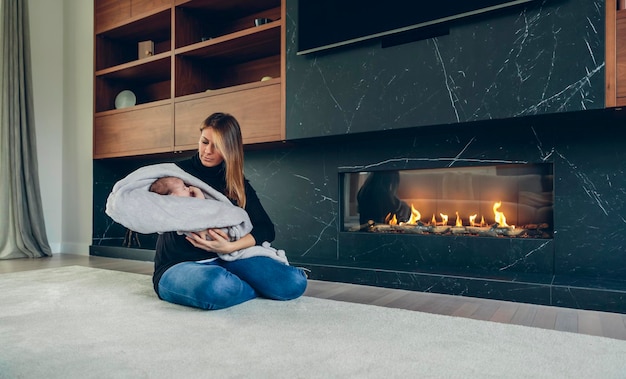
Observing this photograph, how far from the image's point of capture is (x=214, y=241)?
1.79 meters

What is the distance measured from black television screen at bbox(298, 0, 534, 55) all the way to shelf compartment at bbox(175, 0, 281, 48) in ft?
2.41

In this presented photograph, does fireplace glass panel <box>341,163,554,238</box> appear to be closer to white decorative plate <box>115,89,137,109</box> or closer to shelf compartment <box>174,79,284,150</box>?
shelf compartment <box>174,79,284,150</box>

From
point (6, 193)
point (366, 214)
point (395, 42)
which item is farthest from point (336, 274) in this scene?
point (6, 193)

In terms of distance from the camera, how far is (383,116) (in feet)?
7.86

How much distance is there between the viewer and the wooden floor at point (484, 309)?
1.65m

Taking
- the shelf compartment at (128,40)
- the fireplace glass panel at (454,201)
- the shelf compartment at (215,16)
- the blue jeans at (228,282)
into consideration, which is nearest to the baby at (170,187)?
the blue jeans at (228,282)

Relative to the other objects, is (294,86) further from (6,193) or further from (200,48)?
(6,193)

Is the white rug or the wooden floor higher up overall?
the white rug

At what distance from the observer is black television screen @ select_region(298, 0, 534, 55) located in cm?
214

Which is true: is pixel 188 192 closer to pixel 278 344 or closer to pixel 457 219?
pixel 278 344

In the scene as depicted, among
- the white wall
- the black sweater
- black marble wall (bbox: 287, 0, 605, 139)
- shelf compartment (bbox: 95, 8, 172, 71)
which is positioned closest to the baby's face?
the black sweater

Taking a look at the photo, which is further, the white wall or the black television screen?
the white wall

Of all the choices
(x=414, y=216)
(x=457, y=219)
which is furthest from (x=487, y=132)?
(x=414, y=216)

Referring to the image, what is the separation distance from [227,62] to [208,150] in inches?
71.9
